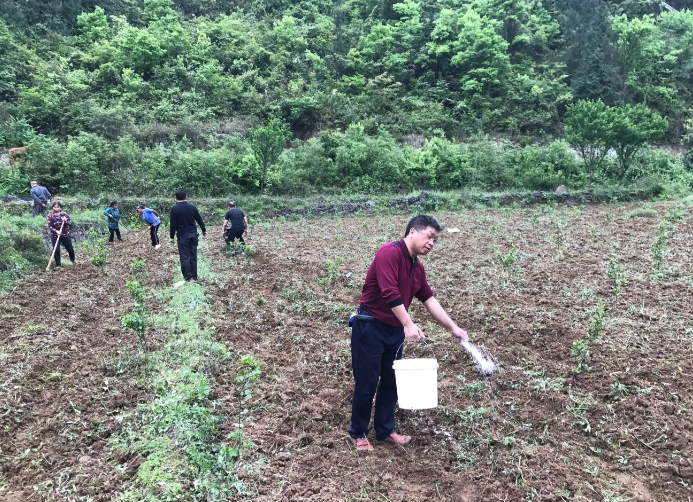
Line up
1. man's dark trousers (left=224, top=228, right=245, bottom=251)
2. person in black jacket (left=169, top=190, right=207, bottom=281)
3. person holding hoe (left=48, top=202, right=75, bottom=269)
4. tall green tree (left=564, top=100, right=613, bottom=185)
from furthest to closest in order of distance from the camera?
tall green tree (left=564, top=100, right=613, bottom=185), man's dark trousers (left=224, top=228, right=245, bottom=251), person holding hoe (left=48, top=202, right=75, bottom=269), person in black jacket (left=169, top=190, right=207, bottom=281)

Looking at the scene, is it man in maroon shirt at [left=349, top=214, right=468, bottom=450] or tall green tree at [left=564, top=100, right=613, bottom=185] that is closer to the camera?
man in maroon shirt at [left=349, top=214, right=468, bottom=450]

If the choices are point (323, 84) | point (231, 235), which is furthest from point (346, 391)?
point (323, 84)

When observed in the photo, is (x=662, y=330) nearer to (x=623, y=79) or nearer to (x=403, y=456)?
(x=403, y=456)

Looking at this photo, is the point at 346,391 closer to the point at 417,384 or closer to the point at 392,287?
the point at 417,384

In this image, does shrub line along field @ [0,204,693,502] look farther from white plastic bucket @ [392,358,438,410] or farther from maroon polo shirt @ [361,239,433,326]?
maroon polo shirt @ [361,239,433,326]

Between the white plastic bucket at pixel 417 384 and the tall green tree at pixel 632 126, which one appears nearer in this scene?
the white plastic bucket at pixel 417 384

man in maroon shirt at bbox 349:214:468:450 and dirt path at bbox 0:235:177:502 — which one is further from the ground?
man in maroon shirt at bbox 349:214:468:450

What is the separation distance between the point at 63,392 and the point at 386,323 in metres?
3.15

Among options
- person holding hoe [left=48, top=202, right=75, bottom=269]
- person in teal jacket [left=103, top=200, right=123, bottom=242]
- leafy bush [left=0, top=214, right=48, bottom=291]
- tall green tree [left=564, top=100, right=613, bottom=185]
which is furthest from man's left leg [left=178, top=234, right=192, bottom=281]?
tall green tree [left=564, top=100, right=613, bottom=185]

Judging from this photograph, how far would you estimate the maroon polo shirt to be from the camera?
10.4 feet

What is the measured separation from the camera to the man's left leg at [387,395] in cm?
348

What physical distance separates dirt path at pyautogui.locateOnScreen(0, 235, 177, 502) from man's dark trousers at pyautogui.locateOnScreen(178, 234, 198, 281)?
928 mm

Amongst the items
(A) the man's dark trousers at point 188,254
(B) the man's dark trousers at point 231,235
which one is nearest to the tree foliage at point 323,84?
(B) the man's dark trousers at point 231,235

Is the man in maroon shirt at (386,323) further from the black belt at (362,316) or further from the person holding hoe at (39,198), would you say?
the person holding hoe at (39,198)
